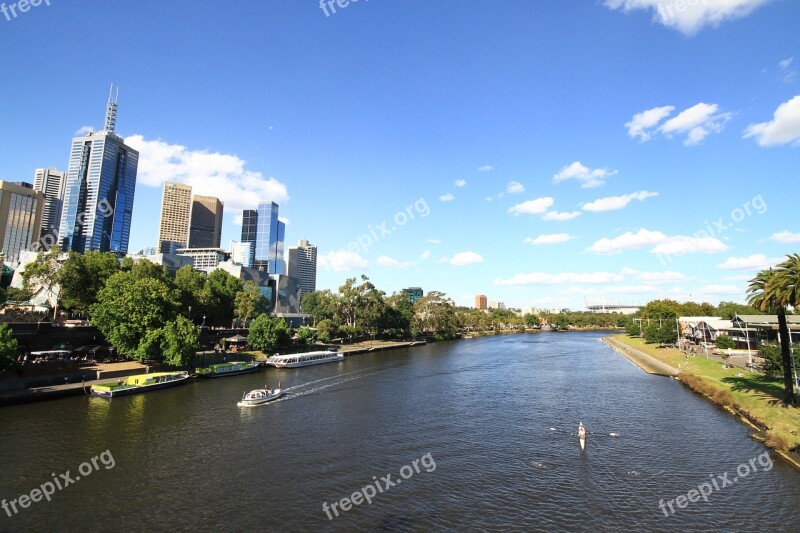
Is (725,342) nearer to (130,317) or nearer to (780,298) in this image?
(780,298)

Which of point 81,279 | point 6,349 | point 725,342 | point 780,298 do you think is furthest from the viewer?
point 725,342

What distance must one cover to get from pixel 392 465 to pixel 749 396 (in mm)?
48237

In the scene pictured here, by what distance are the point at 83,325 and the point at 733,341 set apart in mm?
151107

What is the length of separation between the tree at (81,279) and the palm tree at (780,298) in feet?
356

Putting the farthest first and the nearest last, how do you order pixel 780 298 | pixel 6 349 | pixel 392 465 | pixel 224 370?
pixel 224 370 < pixel 6 349 < pixel 780 298 < pixel 392 465

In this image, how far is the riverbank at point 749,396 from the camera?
1586 inches

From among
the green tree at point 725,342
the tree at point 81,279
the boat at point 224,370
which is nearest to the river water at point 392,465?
the boat at point 224,370

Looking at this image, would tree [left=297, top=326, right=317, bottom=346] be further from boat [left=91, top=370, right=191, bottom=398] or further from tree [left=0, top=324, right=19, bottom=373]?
tree [left=0, top=324, right=19, bottom=373]

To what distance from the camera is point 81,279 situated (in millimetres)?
88312

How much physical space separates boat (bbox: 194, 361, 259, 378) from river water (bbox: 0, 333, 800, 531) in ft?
54.1

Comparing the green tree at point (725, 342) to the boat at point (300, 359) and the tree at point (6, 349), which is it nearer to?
the boat at point (300, 359)

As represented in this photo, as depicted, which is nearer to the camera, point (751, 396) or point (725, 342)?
point (751, 396)

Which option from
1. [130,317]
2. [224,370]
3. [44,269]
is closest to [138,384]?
[130,317]

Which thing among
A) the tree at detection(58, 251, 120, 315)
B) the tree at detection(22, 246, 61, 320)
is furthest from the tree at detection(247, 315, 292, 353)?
the tree at detection(22, 246, 61, 320)
